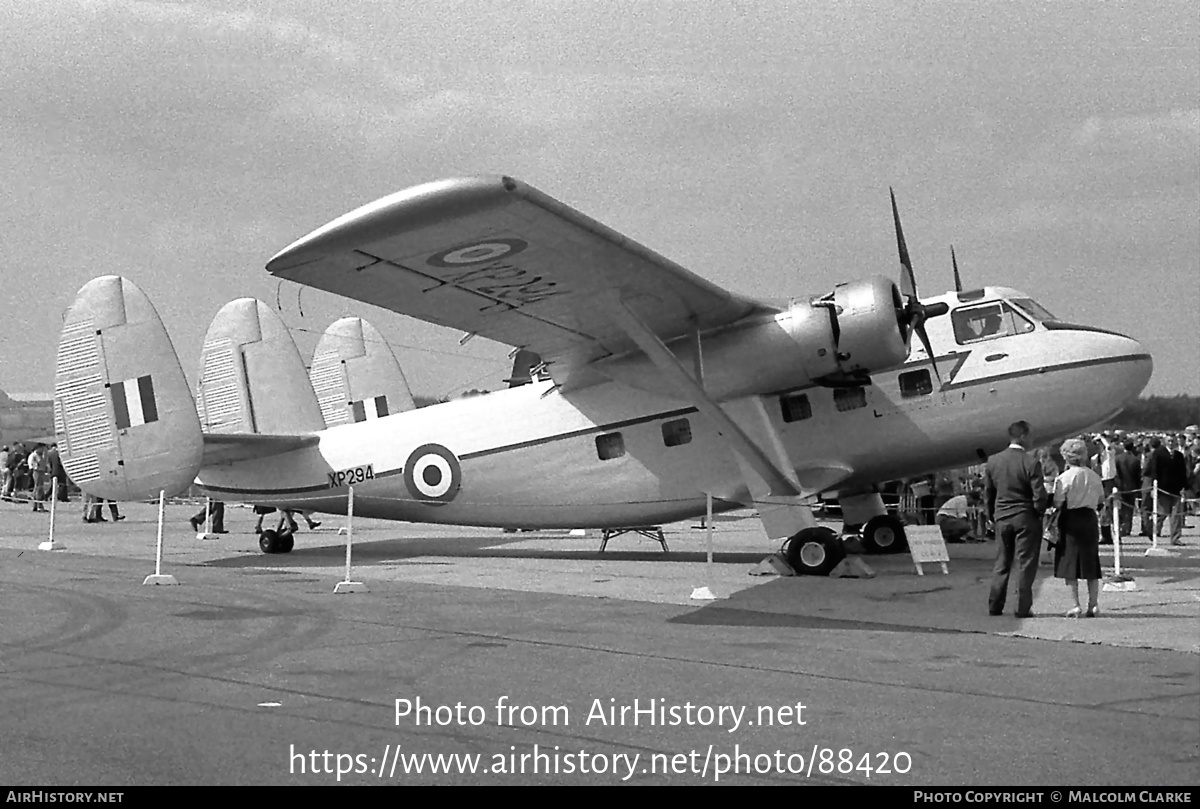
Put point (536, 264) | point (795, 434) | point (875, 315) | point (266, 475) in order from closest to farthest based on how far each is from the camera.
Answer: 1. point (536, 264)
2. point (875, 315)
3. point (795, 434)
4. point (266, 475)

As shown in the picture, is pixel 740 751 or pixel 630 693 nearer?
pixel 740 751

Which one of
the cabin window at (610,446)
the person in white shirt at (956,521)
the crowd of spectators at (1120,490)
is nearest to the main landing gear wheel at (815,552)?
the cabin window at (610,446)

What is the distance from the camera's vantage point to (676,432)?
16.3 meters

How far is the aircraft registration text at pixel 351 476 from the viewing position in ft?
60.4

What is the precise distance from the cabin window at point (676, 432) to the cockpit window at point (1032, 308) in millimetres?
4659

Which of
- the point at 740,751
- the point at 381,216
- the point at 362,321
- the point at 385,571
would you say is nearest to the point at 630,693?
the point at 740,751

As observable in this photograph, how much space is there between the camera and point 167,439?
1650 centimetres

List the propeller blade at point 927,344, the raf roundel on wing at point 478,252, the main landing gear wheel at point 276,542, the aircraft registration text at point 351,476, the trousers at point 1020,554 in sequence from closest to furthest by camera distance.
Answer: the trousers at point 1020,554
the raf roundel on wing at point 478,252
the propeller blade at point 927,344
the aircraft registration text at point 351,476
the main landing gear wheel at point 276,542

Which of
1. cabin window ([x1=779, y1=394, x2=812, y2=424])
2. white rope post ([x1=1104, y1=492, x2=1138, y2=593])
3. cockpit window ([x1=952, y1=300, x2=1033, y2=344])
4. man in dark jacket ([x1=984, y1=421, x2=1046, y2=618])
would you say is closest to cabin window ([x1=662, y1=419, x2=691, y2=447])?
cabin window ([x1=779, y1=394, x2=812, y2=424])

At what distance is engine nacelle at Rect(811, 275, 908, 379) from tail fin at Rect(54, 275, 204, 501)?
29.9ft

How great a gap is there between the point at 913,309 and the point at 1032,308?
165 cm

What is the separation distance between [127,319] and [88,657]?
9128 millimetres

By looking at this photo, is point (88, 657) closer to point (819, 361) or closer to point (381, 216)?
point (381, 216)

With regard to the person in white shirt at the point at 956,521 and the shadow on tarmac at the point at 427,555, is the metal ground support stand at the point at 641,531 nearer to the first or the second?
the shadow on tarmac at the point at 427,555
